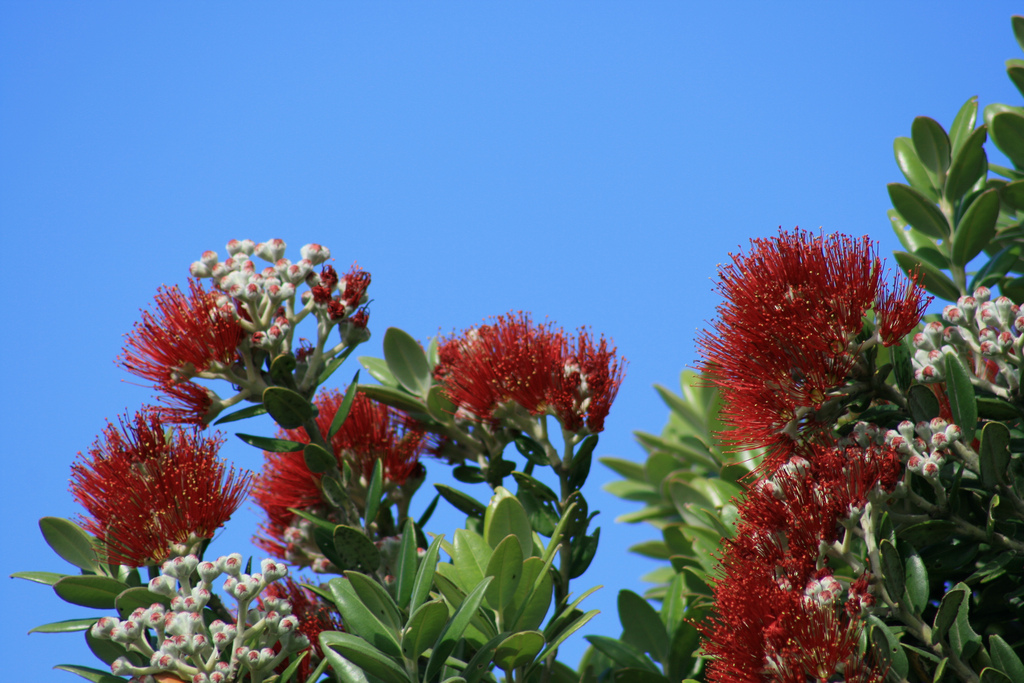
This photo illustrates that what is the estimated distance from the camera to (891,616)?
5.07 feet

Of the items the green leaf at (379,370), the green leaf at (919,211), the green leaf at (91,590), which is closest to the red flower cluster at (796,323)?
the green leaf at (919,211)

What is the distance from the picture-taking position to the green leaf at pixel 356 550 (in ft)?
5.95

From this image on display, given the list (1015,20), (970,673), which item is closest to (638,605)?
(970,673)

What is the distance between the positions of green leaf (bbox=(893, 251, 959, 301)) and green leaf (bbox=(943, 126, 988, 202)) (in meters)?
0.18

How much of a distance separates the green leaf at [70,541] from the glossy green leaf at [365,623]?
2.24 ft

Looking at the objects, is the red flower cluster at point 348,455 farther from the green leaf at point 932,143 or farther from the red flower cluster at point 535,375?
the green leaf at point 932,143

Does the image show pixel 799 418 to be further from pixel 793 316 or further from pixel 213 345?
pixel 213 345

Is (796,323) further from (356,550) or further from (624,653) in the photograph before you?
(356,550)

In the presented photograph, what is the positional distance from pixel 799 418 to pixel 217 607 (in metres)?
1.22

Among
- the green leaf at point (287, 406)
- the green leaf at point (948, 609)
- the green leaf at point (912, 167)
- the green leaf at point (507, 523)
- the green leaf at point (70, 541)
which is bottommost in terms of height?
the green leaf at point (948, 609)

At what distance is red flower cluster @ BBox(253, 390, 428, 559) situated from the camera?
6.95 feet

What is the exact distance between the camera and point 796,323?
1601mm

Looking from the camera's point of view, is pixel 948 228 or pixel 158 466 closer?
pixel 158 466

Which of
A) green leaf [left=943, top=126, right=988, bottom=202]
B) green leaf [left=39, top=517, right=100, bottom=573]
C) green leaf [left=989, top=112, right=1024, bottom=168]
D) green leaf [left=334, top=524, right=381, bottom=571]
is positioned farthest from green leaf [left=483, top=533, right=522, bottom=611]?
green leaf [left=989, top=112, right=1024, bottom=168]
